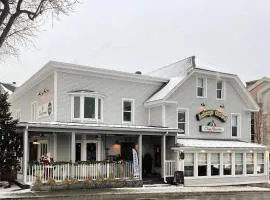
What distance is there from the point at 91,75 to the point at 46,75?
121 inches

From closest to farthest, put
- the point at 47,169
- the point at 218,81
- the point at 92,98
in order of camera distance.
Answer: the point at 47,169 < the point at 92,98 < the point at 218,81

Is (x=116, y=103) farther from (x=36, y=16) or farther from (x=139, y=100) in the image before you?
(x=36, y=16)

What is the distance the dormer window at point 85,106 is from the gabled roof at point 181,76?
4.30 meters

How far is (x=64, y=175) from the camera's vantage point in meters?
27.4

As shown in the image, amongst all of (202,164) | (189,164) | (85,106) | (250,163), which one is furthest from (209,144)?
(85,106)

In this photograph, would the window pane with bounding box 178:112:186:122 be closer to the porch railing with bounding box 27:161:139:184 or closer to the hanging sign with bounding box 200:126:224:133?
the hanging sign with bounding box 200:126:224:133

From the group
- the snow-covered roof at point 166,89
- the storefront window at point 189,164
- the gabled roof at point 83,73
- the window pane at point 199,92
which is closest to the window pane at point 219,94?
the window pane at point 199,92

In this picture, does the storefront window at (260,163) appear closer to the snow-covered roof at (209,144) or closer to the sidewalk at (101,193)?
the snow-covered roof at (209,144)

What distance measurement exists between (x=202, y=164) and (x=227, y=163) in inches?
93.9

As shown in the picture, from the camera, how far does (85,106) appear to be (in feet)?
103

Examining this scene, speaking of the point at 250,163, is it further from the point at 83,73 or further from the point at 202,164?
the point at 83,73

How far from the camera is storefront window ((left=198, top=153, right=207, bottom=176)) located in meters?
32.5

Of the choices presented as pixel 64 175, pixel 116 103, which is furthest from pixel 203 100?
pixel 64 175

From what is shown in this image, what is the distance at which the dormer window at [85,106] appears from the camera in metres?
30.9
